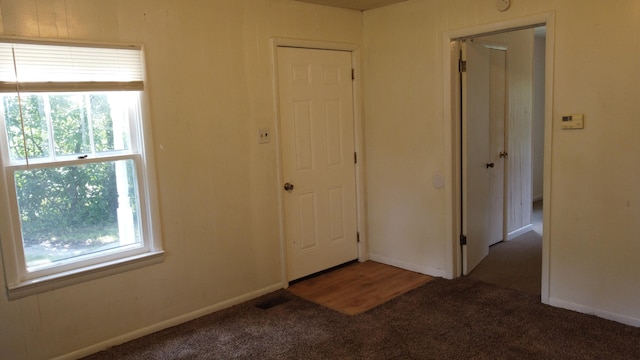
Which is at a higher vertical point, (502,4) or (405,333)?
(502,4)

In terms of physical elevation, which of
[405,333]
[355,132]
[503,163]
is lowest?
[405,333]

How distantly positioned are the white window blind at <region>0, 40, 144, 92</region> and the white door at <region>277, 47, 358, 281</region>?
4.10ft

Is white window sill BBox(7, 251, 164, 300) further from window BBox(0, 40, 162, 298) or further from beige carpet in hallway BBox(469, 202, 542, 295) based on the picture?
beige carpet in hallway BBox(469, 202, 542, 295)

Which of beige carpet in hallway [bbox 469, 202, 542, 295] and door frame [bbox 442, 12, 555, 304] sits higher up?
door frame [bbox 442, 12, 555, 304]

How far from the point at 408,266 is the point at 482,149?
128 cm

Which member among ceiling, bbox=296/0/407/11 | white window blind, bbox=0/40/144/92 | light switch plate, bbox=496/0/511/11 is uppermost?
ceiling, bbox=296/0/407/11

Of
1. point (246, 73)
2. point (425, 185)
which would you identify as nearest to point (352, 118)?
point (425, 185)

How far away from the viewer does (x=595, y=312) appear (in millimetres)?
3213

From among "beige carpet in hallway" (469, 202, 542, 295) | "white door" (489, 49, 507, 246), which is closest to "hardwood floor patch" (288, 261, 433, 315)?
"beige carpet in hallway" (469, 202, 542, 295)

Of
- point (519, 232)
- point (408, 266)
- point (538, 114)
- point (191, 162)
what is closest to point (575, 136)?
point (408, 266)

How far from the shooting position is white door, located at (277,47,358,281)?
4.01 metres

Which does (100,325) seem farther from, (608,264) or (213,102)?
(608,264)

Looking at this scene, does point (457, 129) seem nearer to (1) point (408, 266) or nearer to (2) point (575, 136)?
(2) point (575, 136)

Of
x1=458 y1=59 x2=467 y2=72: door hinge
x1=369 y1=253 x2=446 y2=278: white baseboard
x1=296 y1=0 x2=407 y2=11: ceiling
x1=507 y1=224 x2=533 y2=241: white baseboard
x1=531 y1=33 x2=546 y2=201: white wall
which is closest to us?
x1=458 y1=59 x2=467 y2=72: door hinge
